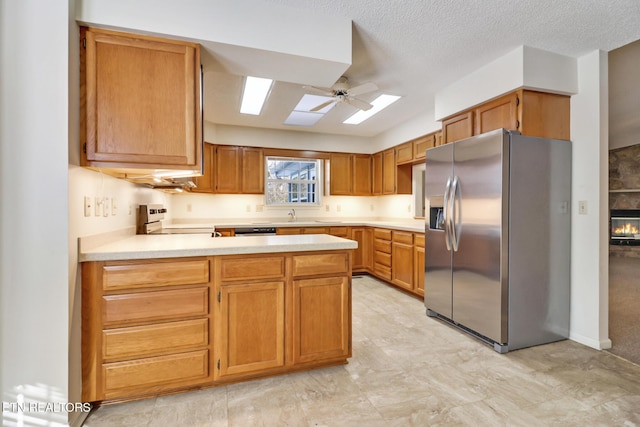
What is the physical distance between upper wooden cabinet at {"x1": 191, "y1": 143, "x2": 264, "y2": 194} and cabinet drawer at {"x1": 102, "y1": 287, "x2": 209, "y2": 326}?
9.97ft

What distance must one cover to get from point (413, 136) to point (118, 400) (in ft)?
14.2

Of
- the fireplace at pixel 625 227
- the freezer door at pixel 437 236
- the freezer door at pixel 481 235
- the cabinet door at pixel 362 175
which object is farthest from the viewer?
the fireplace at pixel 625 227

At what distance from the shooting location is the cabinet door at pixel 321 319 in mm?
2059

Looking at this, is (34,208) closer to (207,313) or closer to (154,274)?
(154,274)

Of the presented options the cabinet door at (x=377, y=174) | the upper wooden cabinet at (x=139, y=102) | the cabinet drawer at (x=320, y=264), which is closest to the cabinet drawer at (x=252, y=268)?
the cabinet drawer at (x=320, y=264)

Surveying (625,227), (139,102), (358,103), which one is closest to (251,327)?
(139,102)

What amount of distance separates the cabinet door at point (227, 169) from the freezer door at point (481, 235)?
3.29m

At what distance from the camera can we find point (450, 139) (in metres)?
3.37

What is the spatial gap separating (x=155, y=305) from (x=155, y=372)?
393 mm

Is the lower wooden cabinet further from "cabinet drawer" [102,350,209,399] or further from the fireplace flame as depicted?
the fireplace flame

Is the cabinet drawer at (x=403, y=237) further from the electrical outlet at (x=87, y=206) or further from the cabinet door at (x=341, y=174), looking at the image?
the electrical outlet at (x=87, y=206)

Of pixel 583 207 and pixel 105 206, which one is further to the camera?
pixel 583 207

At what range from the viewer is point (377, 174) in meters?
5.48

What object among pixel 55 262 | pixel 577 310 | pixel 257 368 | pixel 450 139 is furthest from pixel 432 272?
pixel 55 262
